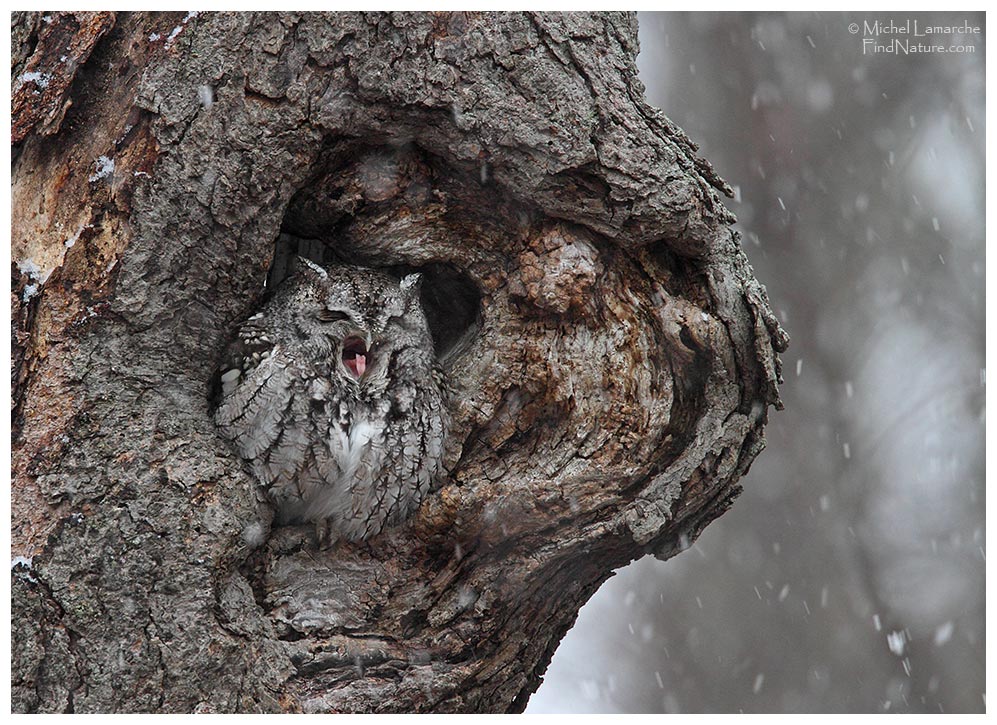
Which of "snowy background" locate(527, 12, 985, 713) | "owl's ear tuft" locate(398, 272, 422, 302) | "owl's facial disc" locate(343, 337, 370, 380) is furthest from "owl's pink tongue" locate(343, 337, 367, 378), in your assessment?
"snowy background" locate(527, 12, 985, 713)

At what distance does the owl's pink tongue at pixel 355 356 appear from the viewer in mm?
2996

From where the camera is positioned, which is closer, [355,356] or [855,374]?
[355,356]

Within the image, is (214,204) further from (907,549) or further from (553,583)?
(907,549)

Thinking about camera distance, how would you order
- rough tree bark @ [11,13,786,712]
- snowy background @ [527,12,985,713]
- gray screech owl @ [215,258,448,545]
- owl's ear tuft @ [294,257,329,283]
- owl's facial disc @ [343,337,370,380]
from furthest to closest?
snowy background @ [527,12,985,713]
owl's facial disc @ [343,337,370,380]
owl's ear tuft @ [294,257,329,283]
gray screech owl @ [215,258,448,545]
rough tree bark @ [11,13,786,712]

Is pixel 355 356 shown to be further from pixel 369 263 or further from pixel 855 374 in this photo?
pixel 855 374

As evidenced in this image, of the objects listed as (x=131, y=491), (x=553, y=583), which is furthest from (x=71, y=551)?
(x=553, y=583)

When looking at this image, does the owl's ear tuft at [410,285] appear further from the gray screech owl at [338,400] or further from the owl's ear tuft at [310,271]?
the owl's ear tuft at [310,271]

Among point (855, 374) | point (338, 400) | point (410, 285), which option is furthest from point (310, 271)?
point (855, 374)

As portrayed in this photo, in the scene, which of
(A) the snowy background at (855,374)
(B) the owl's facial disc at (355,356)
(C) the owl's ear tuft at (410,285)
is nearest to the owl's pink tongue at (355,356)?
(B) the owl's facial disc at (355,356)

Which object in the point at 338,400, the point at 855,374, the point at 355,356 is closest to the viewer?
the point at 338,400

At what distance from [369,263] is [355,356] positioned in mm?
326

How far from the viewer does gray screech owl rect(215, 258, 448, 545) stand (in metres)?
2.71

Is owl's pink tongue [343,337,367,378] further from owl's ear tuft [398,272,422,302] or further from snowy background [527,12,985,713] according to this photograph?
snowy background [527,12,985,713]

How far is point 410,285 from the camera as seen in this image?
116 inches
